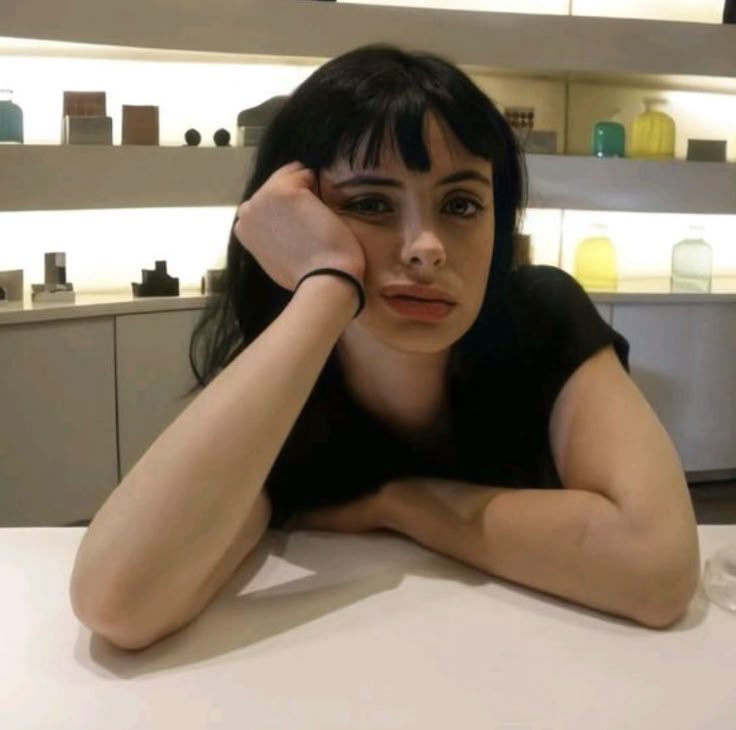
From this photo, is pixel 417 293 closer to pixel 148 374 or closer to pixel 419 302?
pixel 419 302

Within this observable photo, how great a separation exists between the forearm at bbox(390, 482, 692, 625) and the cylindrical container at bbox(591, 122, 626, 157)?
228 cm

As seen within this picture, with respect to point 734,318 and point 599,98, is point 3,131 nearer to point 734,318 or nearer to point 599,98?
point 599,98

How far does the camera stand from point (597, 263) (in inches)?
117

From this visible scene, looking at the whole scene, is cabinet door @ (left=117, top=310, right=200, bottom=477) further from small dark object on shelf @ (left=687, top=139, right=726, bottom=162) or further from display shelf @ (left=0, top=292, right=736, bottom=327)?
small dark object on shelf @ (left=687, top=139, right=726, bottom=162)

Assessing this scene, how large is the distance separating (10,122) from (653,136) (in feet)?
6.06

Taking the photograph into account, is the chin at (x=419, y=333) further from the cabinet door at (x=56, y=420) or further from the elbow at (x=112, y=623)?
the cabinet door at (x=56, y=420)

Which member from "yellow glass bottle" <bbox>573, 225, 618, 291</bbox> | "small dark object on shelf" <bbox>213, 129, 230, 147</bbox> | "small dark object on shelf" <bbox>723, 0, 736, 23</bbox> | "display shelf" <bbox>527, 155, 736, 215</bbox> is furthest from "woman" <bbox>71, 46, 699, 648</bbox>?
"small dark object on shelf" <bbox>723, 0, 736, 23</bbox>

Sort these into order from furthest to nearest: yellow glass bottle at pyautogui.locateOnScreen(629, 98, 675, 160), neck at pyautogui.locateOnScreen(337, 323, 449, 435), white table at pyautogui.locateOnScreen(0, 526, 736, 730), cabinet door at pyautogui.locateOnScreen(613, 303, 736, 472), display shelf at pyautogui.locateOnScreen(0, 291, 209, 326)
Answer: yellow glass bottle at pyautogui.locateOnScreen(629, 98, 675, 160) → cabinet door at pyautogui.locateOnScreen(613, 303, 736, 472) → display shelf at pyautogui.locateOnScreen(0, 291, 209, 326) → neck at pyautogui.locateOnScreen(337, 323, 449, 435) → white table at pyautogui.locateOnScreen(0, 526, 736, 730)

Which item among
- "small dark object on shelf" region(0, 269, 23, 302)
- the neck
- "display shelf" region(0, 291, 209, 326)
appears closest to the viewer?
the neck

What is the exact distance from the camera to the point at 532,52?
2.73 m

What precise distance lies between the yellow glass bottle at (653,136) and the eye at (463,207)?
227 cm

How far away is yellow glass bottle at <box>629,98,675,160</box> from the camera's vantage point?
2.95m

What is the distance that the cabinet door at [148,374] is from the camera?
93.4 inches

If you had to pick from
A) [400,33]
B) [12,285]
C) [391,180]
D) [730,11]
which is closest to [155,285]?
[12,285]
